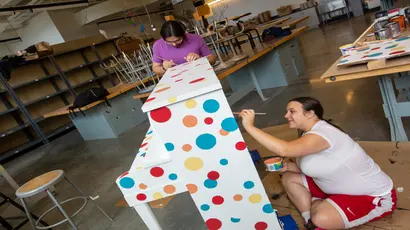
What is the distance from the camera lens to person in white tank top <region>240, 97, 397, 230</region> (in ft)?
3.81

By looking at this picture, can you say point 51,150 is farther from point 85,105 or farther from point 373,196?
point 373,196

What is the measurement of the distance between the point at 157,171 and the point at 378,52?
1361mm

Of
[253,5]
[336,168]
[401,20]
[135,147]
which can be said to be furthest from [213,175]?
[253,5]

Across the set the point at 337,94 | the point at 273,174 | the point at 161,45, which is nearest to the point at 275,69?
the point at 337,94

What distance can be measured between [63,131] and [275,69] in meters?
4.91

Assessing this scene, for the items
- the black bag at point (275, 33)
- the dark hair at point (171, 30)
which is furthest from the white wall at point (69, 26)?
the dark hair at point (171, 30)

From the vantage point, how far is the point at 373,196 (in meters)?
1.19

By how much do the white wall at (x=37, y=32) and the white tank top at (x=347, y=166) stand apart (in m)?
7.84

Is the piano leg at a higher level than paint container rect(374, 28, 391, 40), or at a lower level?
lower

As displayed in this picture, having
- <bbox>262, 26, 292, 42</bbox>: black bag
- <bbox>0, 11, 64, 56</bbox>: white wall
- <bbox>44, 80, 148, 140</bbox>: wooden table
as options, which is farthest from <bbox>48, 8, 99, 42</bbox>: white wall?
<bbox>262, 26, 292, 42</bbox>: black bag

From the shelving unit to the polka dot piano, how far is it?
5124 millimetres

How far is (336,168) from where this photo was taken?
1.20 meters

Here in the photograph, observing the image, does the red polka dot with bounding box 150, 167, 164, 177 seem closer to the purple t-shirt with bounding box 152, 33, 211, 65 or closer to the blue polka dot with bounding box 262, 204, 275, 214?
the blue polka dot with bounding box 262, 204, 275, 214

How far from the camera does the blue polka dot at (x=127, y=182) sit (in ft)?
3.88
